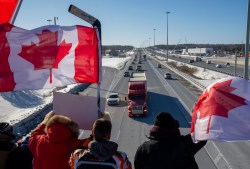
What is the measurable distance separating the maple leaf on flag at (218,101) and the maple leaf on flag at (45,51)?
8.19ft

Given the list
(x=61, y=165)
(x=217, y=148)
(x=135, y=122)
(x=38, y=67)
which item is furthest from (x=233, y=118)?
(x=135, y=122)

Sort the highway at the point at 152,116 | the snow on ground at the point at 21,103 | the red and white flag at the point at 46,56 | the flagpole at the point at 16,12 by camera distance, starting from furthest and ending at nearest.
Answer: the snow on ground at the point at 21,103 → the highway at the point at 152,116 → the red and white flag at the point at 46,56 → the flagpole at the point at 16,12

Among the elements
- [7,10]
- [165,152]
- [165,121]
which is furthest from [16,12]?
[165,152]

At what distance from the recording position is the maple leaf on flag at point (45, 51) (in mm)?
5797

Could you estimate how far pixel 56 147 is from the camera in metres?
4.24

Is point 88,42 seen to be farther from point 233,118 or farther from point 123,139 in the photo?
point 123,139

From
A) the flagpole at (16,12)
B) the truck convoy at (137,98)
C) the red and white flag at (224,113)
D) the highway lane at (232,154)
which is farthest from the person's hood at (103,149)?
the truck convoy at (137,98)

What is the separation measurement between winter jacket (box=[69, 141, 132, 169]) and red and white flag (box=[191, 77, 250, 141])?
3.91 ft

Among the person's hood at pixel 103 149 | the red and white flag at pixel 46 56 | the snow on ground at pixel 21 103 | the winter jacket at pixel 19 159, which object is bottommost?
the snow on ground at pixel 21 103

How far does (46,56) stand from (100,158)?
2.61 meters

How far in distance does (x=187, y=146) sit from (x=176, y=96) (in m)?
32.2

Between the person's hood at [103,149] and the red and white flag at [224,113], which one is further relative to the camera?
the red and white flag at [224,113]

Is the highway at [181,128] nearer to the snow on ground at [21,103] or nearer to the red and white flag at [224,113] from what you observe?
the snow on ground at [21,103]

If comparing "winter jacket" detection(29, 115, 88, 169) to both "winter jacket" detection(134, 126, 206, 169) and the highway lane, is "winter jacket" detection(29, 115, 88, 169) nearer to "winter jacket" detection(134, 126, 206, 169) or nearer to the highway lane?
"winter jacket" detection(134, 126, 206, 169)
